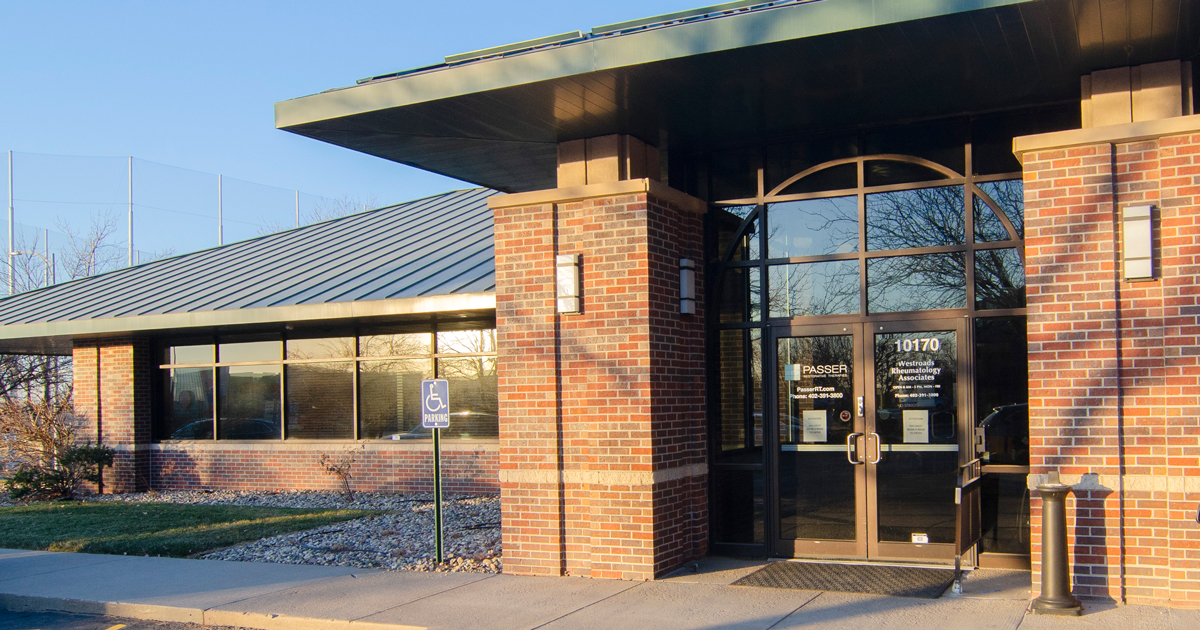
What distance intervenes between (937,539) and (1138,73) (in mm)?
4222

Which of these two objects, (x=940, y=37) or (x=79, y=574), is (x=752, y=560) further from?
(x=79, y=574)

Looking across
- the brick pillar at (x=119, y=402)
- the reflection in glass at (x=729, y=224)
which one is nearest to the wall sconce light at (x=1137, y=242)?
the reflection in glass at (x=729, y=224)

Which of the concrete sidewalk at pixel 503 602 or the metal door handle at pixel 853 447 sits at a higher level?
the metal door handle at pixel 853 447

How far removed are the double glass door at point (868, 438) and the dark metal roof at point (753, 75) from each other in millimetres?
2080

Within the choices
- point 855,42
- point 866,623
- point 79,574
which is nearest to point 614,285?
point 855,42

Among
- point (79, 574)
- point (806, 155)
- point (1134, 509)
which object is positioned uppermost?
point (806, 155)

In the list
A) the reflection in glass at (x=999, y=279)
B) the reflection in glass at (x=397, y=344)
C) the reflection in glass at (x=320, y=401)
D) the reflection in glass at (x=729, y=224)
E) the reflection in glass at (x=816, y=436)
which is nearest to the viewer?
the reflection in glass at (x=999, y=279)

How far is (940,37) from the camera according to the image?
6910mm

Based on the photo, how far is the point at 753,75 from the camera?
7715 millimetres

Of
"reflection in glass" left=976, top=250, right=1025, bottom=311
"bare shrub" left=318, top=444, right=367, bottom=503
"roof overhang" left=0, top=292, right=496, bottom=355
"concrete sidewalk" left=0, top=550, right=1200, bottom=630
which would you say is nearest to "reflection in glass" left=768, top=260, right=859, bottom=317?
"reflection in glass" left=976, top=250, right=1025, bottom=311

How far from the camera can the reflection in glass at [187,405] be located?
18188 millimetres

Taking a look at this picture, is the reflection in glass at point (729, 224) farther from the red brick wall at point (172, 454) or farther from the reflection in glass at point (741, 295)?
the red brick wall at point (172, 454)

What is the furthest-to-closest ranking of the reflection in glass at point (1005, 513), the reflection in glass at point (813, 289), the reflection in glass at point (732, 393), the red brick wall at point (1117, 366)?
the reflection in glass at point (732, 393) → the reflection in glass at point (813, 289) → the reflection in glass at point (1005, 513) → the red brick wall at point (1117, 366)

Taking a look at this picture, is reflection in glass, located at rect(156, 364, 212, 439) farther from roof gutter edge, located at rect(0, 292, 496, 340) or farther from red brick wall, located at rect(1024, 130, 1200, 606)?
red brick wall, located at rect(1024, 130, 1200, 606)
